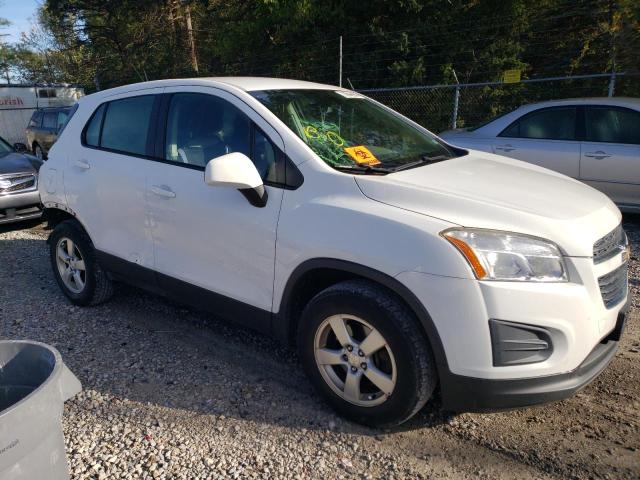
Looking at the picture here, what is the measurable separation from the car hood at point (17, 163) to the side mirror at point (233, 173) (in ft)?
19.9

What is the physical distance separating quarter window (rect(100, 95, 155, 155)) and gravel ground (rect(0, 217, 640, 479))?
1.42m

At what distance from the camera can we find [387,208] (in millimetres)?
2539

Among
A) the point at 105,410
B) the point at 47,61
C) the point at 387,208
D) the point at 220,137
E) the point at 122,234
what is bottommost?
the point at 105,410

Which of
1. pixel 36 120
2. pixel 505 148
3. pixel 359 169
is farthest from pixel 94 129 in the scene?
pixel 36 120

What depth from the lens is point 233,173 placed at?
273cm

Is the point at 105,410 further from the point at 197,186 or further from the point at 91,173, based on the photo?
the point at 91,173

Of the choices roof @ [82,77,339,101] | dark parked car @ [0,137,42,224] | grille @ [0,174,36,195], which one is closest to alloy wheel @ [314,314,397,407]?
roof @ [82,77,339,101]

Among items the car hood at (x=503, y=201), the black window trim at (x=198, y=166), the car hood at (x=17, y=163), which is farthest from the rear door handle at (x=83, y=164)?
the car hood at (x=17, y=163)

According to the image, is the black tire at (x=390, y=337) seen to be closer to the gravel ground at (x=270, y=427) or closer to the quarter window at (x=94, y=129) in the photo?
the gravel ground at (x=270, y=427)

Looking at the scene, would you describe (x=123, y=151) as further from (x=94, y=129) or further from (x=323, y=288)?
(x=323, y=288)

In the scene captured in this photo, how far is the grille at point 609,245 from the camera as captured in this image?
2.47 m

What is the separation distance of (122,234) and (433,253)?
96.9 inches

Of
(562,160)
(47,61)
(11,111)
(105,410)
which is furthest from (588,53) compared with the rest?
(47,61)

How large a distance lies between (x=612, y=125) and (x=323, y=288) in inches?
196
